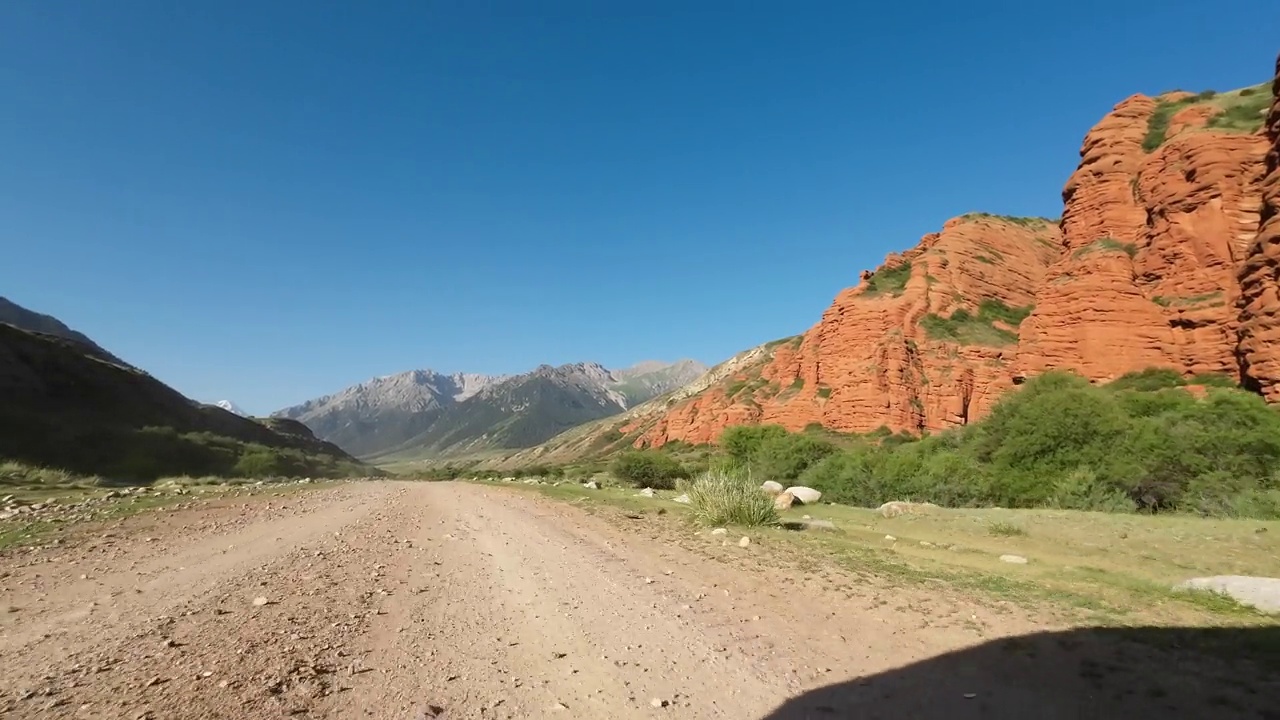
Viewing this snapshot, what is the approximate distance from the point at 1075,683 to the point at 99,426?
6146 centimetres

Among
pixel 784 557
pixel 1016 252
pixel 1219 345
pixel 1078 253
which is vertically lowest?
pixel 784 557

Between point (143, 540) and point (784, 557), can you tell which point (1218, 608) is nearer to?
point (784, 557)

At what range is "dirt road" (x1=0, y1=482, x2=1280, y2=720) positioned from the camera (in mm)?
4078

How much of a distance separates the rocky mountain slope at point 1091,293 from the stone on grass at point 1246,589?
42143 millimetres

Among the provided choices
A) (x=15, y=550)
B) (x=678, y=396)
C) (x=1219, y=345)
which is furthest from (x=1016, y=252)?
(x=15, y=550)

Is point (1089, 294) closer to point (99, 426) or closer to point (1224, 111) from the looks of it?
point (1224, 111)

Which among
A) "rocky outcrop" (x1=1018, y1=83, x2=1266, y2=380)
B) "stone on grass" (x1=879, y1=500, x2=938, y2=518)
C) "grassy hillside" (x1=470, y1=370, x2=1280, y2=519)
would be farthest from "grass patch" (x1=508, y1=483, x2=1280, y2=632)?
"rocky outcrop" (x1=1018, y1=83, x2=1266, y2=380)

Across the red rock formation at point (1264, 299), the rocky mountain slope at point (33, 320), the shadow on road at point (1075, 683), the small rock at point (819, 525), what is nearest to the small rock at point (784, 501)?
the small rock at point (819, 525)

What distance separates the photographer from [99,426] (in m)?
44.2

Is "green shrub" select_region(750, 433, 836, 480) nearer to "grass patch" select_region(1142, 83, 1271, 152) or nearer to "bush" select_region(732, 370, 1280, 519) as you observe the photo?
"bush" select_region(732, 370, 1280, 519)

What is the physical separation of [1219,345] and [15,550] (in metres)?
64.4

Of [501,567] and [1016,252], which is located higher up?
[1016,252]

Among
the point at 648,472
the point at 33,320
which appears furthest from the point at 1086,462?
the point at 33,320

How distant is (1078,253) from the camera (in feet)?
182
